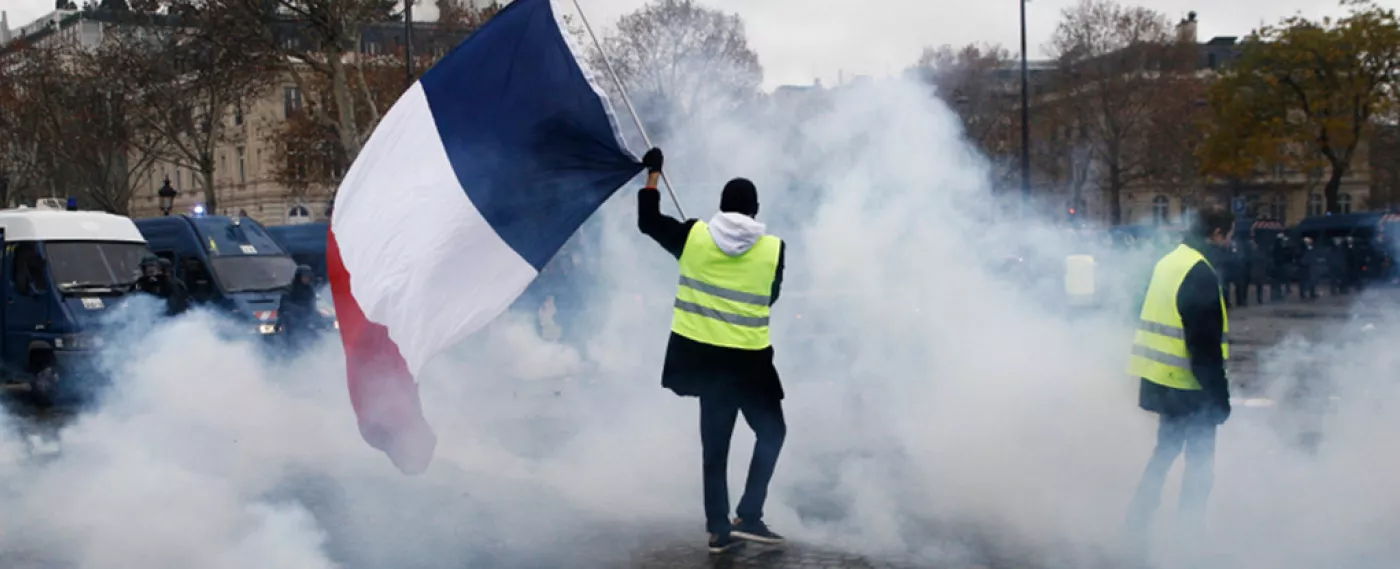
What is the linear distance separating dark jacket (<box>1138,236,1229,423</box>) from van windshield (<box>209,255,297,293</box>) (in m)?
12.7

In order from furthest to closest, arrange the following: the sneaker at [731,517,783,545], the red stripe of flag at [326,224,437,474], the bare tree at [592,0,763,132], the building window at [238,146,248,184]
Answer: the building window at [238,146,248,184] < the bare tree at [592,0,763,132] < the sneaker at [731,517,783,545] < the red stripe of flag at [326,224,437,474]

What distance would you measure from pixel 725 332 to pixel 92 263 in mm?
11100

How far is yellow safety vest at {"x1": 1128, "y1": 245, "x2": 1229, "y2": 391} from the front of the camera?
573cm

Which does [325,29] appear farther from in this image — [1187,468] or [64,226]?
[1187,468]

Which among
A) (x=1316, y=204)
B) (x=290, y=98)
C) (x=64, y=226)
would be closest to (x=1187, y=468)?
(x=64, y=226)

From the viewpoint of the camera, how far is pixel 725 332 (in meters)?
5.98

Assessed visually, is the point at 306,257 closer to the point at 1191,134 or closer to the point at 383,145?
the point at 383,145

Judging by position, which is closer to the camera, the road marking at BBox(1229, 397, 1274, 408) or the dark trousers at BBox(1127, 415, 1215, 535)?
the dark trousers at BBox(1127, 415, 1215, 535)

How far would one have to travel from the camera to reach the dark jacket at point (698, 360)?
6.00m

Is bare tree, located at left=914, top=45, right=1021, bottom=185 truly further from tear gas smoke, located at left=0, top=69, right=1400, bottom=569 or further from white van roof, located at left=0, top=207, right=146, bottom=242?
white van roof, located at left=0, top=207, right=146, bottom=242

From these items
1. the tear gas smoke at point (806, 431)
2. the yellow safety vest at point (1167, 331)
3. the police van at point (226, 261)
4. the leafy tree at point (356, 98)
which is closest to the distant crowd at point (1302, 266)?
the tear gas smoke at point (806, 431)

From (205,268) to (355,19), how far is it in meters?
12.9

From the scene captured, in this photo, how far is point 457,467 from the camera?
26.6 ft

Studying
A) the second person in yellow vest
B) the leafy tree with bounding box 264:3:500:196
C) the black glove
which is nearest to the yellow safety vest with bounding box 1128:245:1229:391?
the second person in yellow vest
